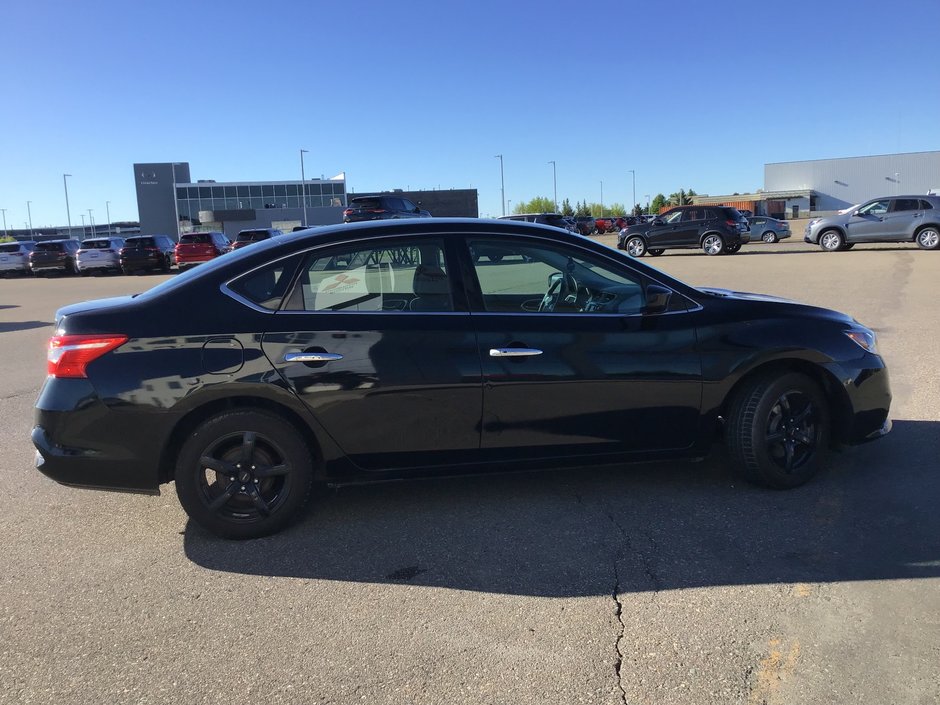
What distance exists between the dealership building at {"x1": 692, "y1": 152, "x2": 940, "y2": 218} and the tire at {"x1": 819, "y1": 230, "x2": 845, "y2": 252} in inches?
2529

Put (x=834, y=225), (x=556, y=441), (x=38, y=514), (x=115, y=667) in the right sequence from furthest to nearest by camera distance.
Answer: (x=834, y=225), (x=38, y=514), (x=556, y=441), (x=115, y=667)

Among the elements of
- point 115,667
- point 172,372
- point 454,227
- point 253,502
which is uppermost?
point 454,227

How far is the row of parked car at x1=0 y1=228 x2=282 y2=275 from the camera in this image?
27719 millimetres

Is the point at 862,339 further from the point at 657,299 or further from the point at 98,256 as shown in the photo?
the point at 98,256

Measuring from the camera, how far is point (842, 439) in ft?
14.6

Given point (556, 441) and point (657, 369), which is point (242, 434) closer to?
point (556, 441)

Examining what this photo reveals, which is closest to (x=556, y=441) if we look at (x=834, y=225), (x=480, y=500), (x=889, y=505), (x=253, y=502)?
(x=480, y=500)

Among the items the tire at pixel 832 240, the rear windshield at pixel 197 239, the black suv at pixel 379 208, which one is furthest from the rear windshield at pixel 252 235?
the tire at pixel 832 240

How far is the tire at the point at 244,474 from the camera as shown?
375 centimetres

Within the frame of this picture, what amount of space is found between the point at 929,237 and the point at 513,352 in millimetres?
24679

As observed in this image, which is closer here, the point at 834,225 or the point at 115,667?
the point at 115,667

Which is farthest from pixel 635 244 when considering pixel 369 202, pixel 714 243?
pixel 369 202

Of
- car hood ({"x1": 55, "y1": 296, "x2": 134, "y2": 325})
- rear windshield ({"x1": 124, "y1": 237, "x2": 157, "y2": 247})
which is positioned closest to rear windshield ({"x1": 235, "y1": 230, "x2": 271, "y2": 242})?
rear windshield ({"x1": 124, "y1": 237, "x2": 157, "y2": 247})

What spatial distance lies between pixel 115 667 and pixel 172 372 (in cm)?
142
